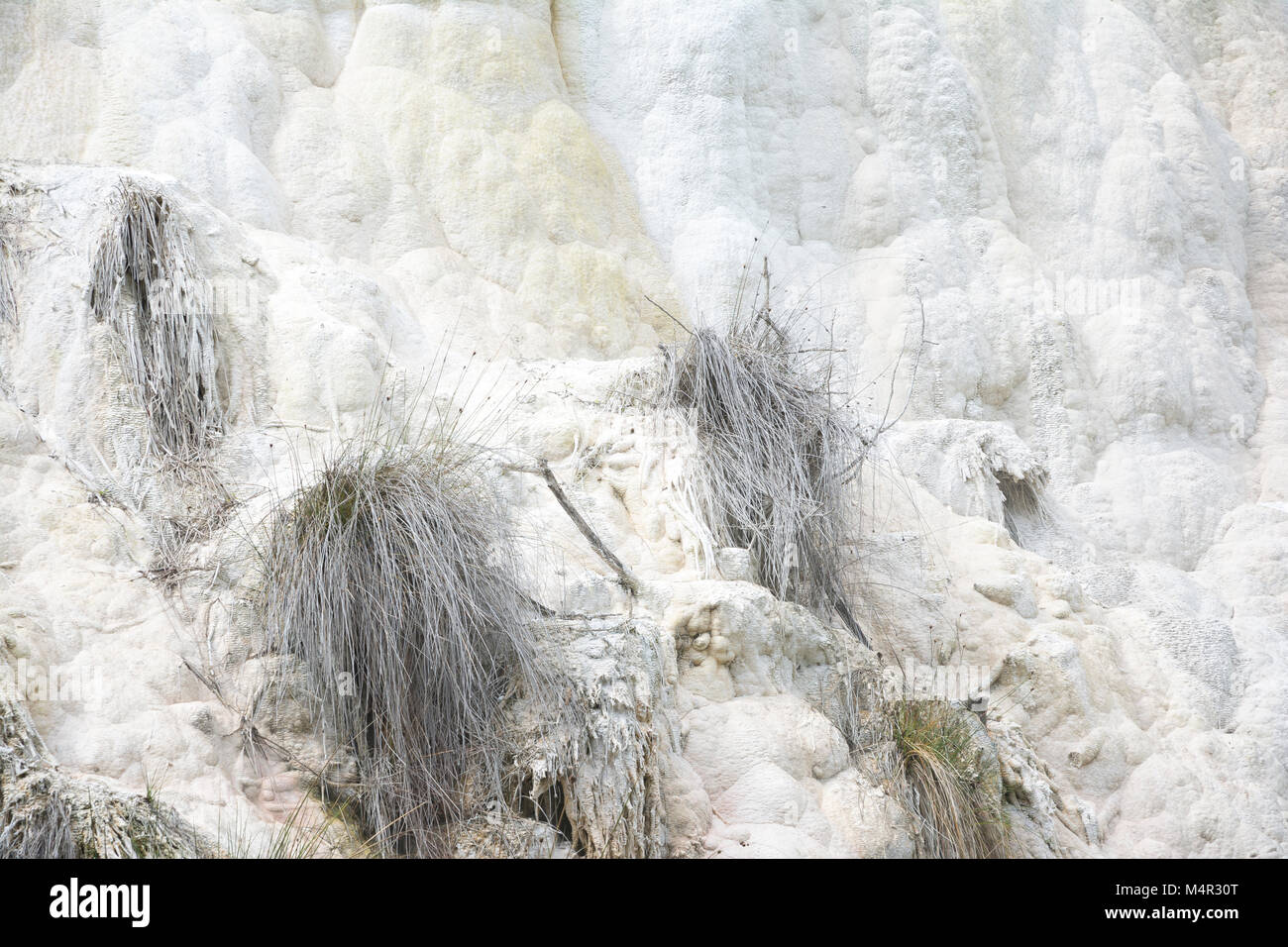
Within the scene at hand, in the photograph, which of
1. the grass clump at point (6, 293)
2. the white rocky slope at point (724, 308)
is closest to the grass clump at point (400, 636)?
the white rocky slope at point (724, 308)

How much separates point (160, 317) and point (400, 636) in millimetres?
2061

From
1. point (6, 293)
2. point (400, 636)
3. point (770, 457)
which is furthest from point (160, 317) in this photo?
point (770, 457)

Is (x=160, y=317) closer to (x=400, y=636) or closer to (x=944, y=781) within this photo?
(x=400, y=636)

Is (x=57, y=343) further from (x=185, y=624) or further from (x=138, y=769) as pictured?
(x=138, y=769)

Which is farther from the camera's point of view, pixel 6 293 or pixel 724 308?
pixel 724 308

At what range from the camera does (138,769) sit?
324 cm

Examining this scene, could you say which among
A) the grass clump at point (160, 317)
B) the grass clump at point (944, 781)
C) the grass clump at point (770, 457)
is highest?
the grass clump at point (160, 317)

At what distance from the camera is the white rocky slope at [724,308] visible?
400 centimetres

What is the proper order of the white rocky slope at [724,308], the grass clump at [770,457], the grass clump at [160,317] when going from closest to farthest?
→ the white rocky slope at [724,308], the grass clump at [160,317], the grass clump at [770,457]

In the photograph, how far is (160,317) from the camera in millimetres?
4867

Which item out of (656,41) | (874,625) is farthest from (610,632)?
(656,41)

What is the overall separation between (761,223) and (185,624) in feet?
18.4

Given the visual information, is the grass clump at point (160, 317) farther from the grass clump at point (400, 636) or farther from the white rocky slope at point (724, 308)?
the grass clump at point (400, 636)

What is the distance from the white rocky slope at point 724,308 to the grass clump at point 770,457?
0.23 m
